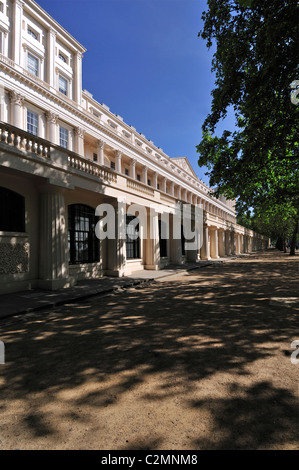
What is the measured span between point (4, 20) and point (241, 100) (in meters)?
25.9

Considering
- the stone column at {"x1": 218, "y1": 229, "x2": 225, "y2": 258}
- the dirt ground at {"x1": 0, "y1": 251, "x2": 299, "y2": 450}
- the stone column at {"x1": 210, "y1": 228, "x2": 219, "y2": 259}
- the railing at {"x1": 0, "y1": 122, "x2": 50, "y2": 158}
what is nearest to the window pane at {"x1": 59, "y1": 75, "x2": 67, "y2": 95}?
the railing at {"x1": 0, "y1": 122, "x2": 50, "y2": 158}

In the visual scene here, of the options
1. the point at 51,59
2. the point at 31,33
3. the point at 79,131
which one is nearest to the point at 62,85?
the point at 51,59

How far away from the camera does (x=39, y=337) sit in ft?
14.2

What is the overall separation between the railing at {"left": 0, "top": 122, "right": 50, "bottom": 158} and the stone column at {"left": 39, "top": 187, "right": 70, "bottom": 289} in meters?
1.48

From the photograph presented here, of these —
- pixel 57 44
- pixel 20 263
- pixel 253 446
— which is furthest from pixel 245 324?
pixel 57 44

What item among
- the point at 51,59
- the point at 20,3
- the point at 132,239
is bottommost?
the point at 132,239

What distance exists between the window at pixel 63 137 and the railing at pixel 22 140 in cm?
1735

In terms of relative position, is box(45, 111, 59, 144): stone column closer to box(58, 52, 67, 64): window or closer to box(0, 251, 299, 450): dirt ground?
box(58, 52, 67, 64): window

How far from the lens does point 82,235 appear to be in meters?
12.1

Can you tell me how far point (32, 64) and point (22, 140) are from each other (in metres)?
22.6

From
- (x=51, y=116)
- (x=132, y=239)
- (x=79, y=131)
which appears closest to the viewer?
(x=132, y=239)

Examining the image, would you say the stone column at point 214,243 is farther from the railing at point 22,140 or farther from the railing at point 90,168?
the railing at point 22,140

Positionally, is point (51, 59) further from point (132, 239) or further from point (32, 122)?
point (132, 239)
